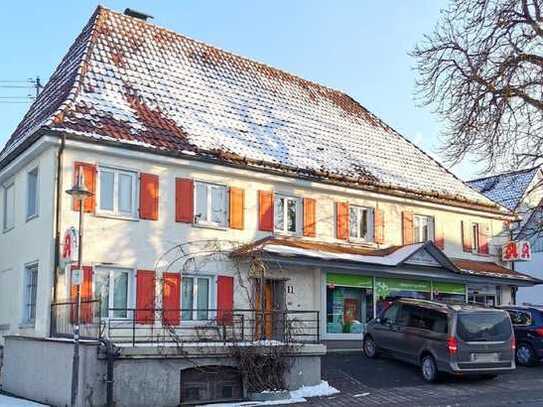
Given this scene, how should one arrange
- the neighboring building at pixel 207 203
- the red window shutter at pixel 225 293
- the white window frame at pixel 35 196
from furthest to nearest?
1. the red window shutter at pixel 225 293
2. the white window frame at pixel 35 196
3. the neighboring building at pixel 207 203

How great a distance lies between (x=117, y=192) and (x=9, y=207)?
15.1 ft

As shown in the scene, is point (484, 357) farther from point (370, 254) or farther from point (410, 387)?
point (370, 254)

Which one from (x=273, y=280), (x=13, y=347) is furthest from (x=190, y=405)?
(x=273, y=280)

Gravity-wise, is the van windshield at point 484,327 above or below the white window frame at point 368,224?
below

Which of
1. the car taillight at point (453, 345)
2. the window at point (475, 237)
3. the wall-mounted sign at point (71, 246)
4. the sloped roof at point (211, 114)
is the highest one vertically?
the sloped roof at point (211, 114)

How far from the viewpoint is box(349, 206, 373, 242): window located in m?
24.4

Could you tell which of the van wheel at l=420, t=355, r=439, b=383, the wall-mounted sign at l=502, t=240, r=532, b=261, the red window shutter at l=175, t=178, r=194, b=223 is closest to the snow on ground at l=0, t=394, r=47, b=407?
the red window shutter at l=175, t=178, r=194, b=223

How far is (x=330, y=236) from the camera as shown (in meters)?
23.5

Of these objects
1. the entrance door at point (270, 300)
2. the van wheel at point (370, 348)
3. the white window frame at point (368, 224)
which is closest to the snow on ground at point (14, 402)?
the entrance door at point (270, 300)

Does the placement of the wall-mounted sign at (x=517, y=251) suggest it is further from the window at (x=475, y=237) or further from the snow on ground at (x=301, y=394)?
the snow on ground at (x=301, y=394)

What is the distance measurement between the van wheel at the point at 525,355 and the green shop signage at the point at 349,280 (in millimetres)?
5092

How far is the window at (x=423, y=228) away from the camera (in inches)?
1041

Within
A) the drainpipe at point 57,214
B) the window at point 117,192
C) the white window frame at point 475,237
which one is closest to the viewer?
the drainpipe at point 57,214

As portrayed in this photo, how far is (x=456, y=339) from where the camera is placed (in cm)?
1672
